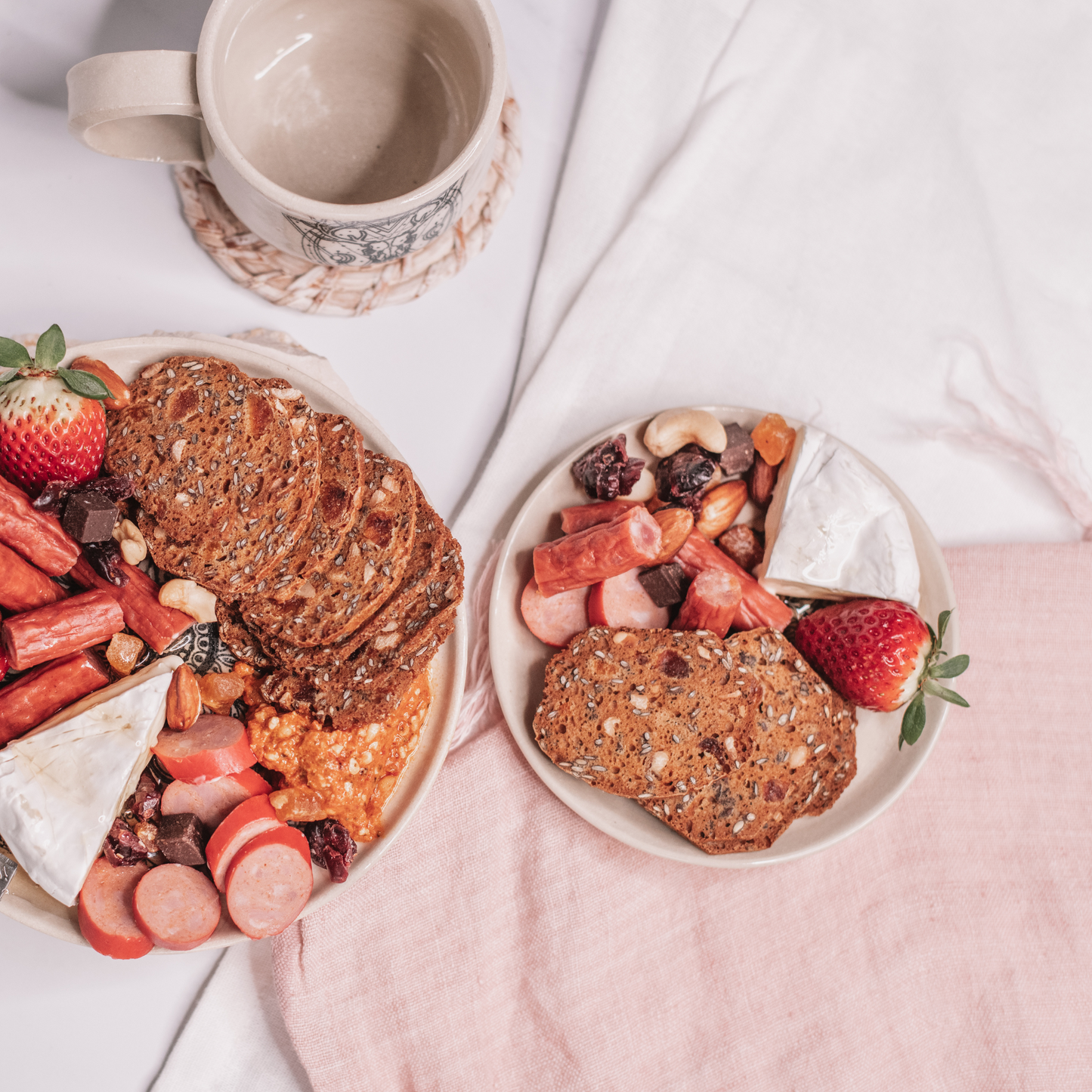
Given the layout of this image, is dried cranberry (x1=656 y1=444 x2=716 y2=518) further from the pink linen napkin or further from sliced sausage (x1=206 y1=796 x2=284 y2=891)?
sliced sausage (x1=206 y1=796 x2=284 y2=891)

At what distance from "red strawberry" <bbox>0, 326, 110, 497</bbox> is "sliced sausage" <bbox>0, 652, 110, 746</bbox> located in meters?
0.19

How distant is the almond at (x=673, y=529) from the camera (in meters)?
1.12

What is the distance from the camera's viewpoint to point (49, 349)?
91cm

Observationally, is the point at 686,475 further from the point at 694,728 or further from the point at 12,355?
the point at 12,355

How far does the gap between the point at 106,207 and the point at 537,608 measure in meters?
0.79

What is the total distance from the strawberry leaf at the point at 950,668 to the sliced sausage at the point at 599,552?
1.23ft

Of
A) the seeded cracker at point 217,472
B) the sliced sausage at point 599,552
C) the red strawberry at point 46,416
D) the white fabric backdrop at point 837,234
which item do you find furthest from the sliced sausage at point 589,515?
the red strawberry at point 46,416

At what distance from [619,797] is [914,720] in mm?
386

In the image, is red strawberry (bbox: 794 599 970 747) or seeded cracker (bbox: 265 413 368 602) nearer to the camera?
seeded cracker (bbox: 265 413 368 602)

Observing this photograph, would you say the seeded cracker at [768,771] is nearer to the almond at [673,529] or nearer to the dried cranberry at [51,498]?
the almond at [673,529]

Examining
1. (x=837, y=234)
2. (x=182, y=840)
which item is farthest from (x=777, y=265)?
(x=182, y=840)

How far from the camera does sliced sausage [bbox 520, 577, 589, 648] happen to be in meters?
1.14

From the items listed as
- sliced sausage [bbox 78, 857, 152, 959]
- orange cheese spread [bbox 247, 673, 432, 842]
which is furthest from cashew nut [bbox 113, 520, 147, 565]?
sliced sausage [bbox 78, 857, 152, 959]

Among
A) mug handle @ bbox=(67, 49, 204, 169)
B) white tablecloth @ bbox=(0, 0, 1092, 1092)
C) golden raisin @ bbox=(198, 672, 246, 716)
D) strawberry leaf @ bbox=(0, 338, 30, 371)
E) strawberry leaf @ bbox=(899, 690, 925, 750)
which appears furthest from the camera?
white tablecloth @ bbox=(0, 0, 1092, 1092)
